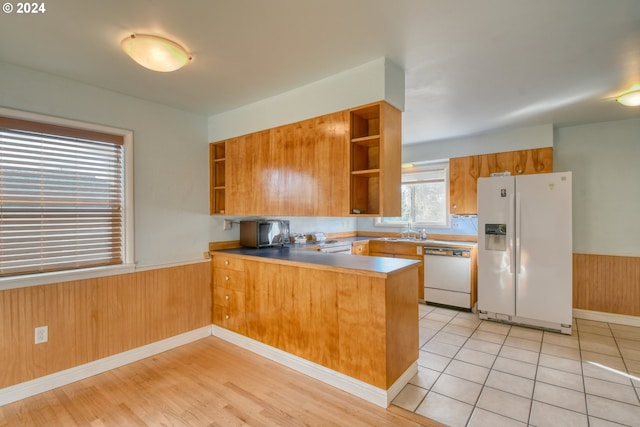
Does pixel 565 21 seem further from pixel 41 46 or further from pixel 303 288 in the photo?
pixel 41 46

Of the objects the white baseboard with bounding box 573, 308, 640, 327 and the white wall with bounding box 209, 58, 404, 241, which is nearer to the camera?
the white wall with bounding box 209, 58, 404, 241

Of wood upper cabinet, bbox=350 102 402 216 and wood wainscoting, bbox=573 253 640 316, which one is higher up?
wood upper cabinet, bbox=350 102 402 216

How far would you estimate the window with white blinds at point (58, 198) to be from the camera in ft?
7.68

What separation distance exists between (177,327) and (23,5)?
285cm

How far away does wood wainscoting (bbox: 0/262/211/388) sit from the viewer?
2320mm

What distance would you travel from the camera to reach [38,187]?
2.46 m

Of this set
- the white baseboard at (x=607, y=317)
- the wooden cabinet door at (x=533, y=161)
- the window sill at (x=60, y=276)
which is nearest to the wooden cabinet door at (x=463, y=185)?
the wooden cabinet door at (x=533, y=161)

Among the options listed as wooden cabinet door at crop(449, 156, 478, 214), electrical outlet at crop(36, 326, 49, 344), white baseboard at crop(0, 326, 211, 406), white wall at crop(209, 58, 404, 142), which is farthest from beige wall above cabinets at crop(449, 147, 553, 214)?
electrical outlet at crop(36, 326, 49, 344)

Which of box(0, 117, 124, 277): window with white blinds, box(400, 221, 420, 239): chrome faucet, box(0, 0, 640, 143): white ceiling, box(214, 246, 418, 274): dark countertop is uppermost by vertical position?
box(0, 0, 640, 143): white ceiling

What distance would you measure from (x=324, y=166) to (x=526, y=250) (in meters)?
2.77

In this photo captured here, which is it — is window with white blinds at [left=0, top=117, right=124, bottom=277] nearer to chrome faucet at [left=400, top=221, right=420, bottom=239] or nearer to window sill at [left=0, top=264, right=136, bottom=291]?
window sill at [left=0, top=264, right=136, bottom=291]

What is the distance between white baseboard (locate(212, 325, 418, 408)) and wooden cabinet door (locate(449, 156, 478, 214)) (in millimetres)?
2688

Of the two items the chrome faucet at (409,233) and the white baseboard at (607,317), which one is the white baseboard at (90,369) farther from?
the white baseboard at (607,317)

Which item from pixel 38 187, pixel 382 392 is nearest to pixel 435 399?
pixel 382 392
